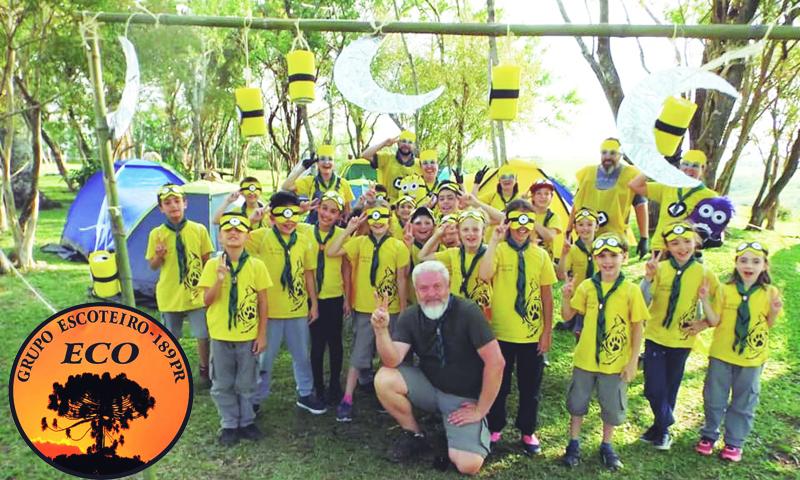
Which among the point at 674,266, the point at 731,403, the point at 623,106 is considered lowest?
the point at 731,403

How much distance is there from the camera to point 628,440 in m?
3.96

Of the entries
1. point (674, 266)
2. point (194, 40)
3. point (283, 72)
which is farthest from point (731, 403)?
point (283, 72)

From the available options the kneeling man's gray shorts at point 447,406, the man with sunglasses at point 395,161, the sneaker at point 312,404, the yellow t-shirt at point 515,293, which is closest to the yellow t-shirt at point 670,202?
the yellow t-shirt at point 515,293

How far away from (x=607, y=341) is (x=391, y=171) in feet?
10.3

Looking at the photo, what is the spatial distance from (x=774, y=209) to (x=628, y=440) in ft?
39.6

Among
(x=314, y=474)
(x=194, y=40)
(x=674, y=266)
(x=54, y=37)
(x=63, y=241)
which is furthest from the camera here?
(x=194, y=40)

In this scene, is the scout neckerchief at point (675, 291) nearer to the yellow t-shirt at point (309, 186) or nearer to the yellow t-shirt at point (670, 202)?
the yellow t-shirt at point (670, 202)

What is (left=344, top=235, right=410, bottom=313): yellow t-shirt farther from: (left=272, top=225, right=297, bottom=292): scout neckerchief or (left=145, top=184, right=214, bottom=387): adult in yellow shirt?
(left=145, top=184, right=214, bottom=387): adult in yellow shirt

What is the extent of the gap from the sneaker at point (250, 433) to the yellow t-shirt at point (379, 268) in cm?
113

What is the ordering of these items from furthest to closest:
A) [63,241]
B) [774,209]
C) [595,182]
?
[774,209], [63,241], [595,182]

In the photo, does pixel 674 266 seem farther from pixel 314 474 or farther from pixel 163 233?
pixel 163 233

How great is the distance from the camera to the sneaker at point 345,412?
4.14 m

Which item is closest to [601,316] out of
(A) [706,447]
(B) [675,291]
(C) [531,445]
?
(B) [675,291]

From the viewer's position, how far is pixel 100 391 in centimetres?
196
